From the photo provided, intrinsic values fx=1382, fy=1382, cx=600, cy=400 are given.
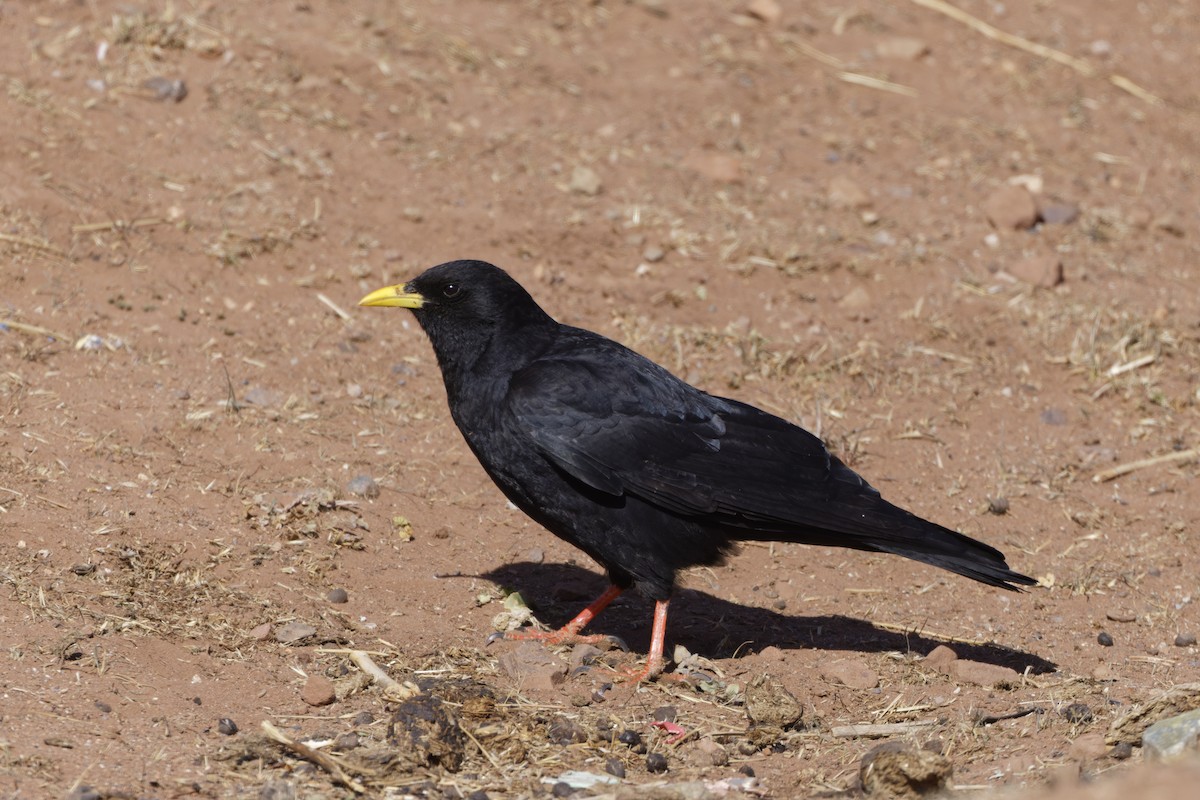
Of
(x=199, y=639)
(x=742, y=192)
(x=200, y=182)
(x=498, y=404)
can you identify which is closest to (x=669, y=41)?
(x=742, y=192)

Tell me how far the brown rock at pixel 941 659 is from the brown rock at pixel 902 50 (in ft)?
24.0

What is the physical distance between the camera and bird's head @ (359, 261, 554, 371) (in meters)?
6.41

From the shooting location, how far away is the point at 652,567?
20.0 feet

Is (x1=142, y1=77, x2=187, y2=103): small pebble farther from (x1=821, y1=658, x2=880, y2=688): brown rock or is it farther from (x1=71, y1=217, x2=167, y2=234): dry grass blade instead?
(x1=821, y1=658, x2=880, y2=688): brown rock

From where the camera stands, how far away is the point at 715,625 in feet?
22.0

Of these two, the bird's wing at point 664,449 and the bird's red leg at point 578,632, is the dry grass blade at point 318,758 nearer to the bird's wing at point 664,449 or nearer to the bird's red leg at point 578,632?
the bird's red leg at point 578,632

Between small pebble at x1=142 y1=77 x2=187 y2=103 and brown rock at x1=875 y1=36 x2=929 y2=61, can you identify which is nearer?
small pebble at x1=142 y1=77 x2=187 y2=103

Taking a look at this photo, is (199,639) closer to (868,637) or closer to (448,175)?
(868,637)

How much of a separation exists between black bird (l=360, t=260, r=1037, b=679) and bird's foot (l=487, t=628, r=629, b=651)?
0.03 m

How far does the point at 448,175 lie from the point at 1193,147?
6.26 meters

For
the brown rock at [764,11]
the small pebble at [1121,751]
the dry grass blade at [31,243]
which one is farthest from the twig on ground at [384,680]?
the brown rock at [764,11]

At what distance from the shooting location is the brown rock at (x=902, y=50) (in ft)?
39.7

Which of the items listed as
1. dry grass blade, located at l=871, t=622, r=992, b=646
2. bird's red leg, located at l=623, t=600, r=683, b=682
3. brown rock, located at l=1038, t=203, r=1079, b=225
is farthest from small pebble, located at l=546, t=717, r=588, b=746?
brown rock, located at l=1038, t=203, r=1079, b=225

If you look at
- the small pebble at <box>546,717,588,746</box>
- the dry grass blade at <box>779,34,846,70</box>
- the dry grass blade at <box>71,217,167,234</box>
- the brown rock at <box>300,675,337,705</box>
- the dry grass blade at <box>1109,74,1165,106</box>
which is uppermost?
the dry grass blade at <box>1109,74,1165,106</box>
